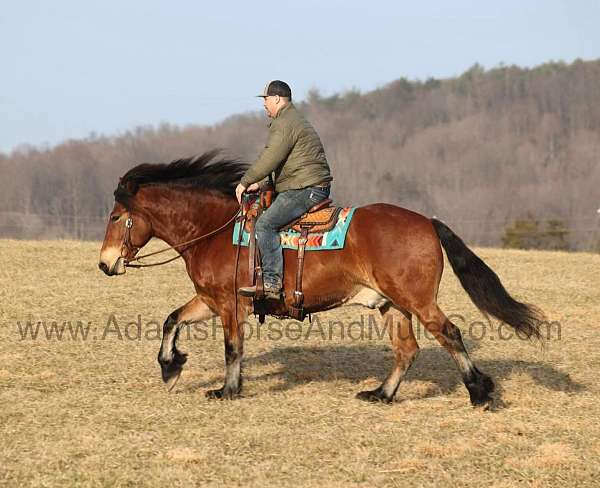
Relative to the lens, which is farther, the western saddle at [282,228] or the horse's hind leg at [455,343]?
the western saddle at [282,228]

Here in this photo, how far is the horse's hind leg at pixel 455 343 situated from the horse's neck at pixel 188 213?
2.22 metres

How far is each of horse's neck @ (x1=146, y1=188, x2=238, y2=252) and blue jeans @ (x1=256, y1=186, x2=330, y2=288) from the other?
602 mm

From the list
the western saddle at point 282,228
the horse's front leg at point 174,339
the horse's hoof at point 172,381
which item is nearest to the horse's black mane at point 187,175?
the western saddle at point 282,228

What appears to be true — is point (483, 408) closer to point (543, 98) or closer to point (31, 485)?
point (31, 485)

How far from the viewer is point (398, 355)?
8.19 meters

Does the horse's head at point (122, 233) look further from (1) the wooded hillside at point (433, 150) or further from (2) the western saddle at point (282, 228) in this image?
(1) the wooded hillside at point (433, 150)

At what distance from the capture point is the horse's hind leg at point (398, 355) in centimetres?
810

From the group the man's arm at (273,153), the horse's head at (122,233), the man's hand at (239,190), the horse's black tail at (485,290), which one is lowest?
the horse's black tail at (485,290)

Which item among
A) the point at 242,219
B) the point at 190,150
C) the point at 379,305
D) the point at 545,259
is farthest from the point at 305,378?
the point at 190,150

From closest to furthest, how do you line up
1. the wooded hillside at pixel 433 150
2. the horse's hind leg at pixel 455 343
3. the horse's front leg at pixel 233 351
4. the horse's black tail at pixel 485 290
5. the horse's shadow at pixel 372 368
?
the horse's hind leg at pixel 455 343 → the horse's black tail at pixel 485 290 → the horse's front leg at pixel 233 351 → the horse's shadow at pixel 372 368 → the wooded hillside at pixel 433 150

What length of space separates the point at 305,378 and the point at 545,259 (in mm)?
13442

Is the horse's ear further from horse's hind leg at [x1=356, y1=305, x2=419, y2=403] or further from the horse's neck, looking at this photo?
horse's hind leg at [x1=356, y1=305, x2=419, y2=403]

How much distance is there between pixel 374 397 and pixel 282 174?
91.2 inches

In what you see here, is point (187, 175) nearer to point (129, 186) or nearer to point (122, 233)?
point (129, 186)
